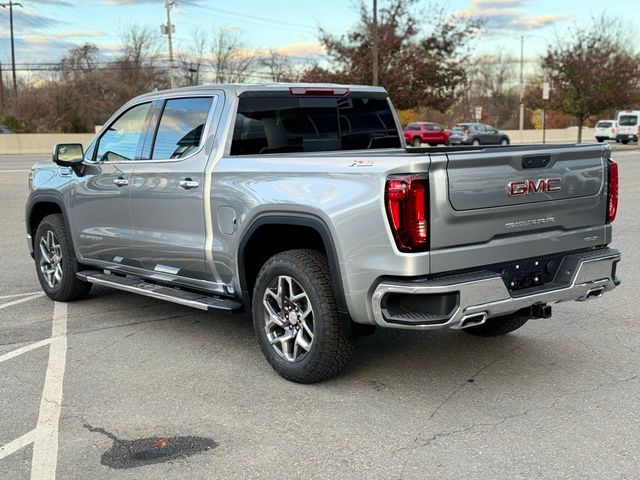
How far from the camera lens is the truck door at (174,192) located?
5.20 meters

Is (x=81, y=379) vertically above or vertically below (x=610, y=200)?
below

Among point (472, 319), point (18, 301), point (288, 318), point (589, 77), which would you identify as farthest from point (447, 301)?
point (589, 77)

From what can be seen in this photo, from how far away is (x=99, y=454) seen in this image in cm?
363

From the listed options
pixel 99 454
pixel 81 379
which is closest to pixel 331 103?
pixel 81 379

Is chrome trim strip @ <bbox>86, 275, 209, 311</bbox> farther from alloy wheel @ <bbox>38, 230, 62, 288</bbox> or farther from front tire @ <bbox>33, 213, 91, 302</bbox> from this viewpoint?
alloy wheel @ <bbox>38, 230, 62, 288</bbox>

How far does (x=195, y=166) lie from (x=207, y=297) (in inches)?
37.8

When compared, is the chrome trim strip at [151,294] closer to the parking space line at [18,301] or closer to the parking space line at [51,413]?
the parking space line at [51,413]

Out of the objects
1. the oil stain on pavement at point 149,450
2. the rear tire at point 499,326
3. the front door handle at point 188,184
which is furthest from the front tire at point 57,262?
the rear tire at point 499,326

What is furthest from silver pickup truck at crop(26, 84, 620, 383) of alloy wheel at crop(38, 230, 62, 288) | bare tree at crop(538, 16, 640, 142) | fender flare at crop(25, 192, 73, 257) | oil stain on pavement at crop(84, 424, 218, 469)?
bare tree at crop(538, 16, 640, 142)

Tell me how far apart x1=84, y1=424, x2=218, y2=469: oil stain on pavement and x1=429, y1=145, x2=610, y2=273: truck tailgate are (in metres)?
1.56

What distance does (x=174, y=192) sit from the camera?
5.33m

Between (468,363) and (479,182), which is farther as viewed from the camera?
(468,363)

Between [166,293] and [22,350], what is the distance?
115cm

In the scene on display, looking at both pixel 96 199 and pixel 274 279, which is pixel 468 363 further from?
pixel 96 199
